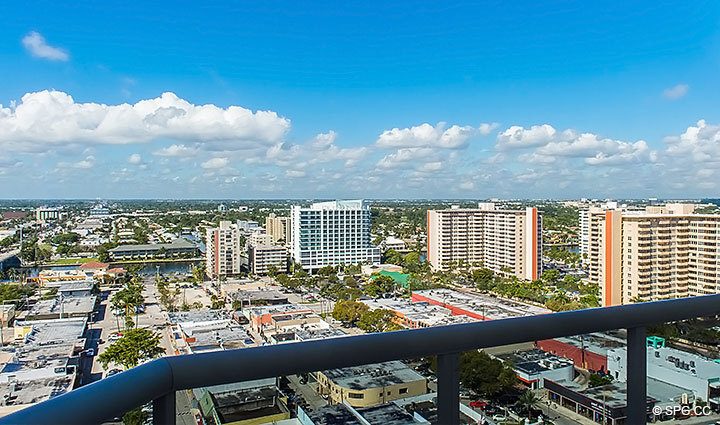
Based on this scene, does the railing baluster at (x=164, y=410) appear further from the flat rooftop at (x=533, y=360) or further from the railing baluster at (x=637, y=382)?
the railing baluster at (x=637, y=382)

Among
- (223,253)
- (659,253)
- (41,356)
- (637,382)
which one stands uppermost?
(637,382)

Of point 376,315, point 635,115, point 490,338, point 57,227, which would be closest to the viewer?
point 490,338

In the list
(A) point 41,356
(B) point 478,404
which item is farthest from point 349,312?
(B) point 478,404

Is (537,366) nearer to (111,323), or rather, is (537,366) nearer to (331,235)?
(111,323)

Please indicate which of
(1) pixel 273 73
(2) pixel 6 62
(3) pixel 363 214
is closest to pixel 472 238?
(3) pixel 363 214

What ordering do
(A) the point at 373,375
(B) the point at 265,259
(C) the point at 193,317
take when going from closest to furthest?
(A) the point at 373,375, (C) the point at 193,317, (B) the point at 265,259

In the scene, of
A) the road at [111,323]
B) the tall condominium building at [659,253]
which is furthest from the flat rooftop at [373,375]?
the tall condominium building at [659,253]

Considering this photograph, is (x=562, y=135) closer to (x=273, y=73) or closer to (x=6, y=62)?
(x=273, y=73)
